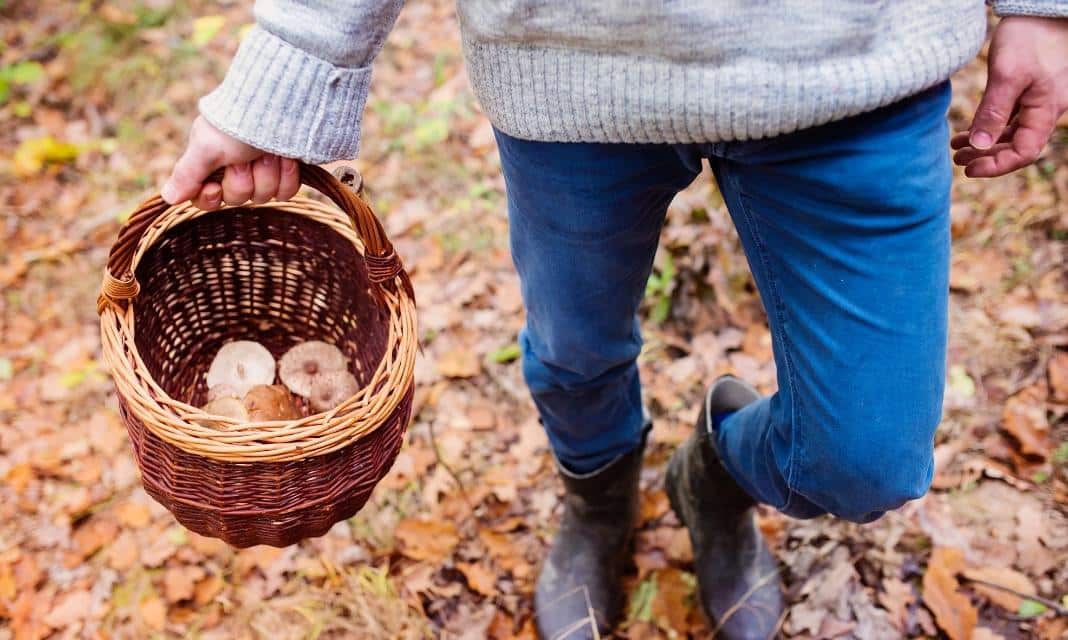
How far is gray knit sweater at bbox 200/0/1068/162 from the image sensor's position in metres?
1.08

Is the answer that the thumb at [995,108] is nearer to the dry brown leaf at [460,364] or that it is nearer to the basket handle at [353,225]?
the basket handle at [353,225]

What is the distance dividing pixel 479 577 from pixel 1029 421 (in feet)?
5.26

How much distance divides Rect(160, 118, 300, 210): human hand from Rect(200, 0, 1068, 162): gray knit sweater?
0.16ft

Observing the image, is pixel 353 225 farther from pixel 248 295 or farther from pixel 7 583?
pixel 7 583

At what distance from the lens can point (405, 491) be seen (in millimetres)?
2453

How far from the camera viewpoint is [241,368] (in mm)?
1976

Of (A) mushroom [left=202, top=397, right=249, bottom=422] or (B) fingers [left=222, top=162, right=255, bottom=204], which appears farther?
(A) mushroom [left=202, top=397, right=249, bottom=422]

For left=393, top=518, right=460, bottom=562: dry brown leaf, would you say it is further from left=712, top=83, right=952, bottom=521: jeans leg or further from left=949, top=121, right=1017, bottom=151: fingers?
left=949, top=121, right=1017, bottom=151: fingers

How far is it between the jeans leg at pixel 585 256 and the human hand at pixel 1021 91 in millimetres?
465

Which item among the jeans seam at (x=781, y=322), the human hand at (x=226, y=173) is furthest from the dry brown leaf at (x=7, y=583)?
the jeans seam at (x=781, y=322)

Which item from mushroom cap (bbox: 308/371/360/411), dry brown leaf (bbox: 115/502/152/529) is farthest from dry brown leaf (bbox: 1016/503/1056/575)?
dry brown leaf (bbox: 115/502/152/529)

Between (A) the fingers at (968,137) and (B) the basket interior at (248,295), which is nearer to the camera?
(A) the fingers at (968,137)

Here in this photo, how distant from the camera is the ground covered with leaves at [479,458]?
85.3 inches

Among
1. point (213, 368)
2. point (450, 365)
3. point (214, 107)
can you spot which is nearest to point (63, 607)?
point (213, 368)
